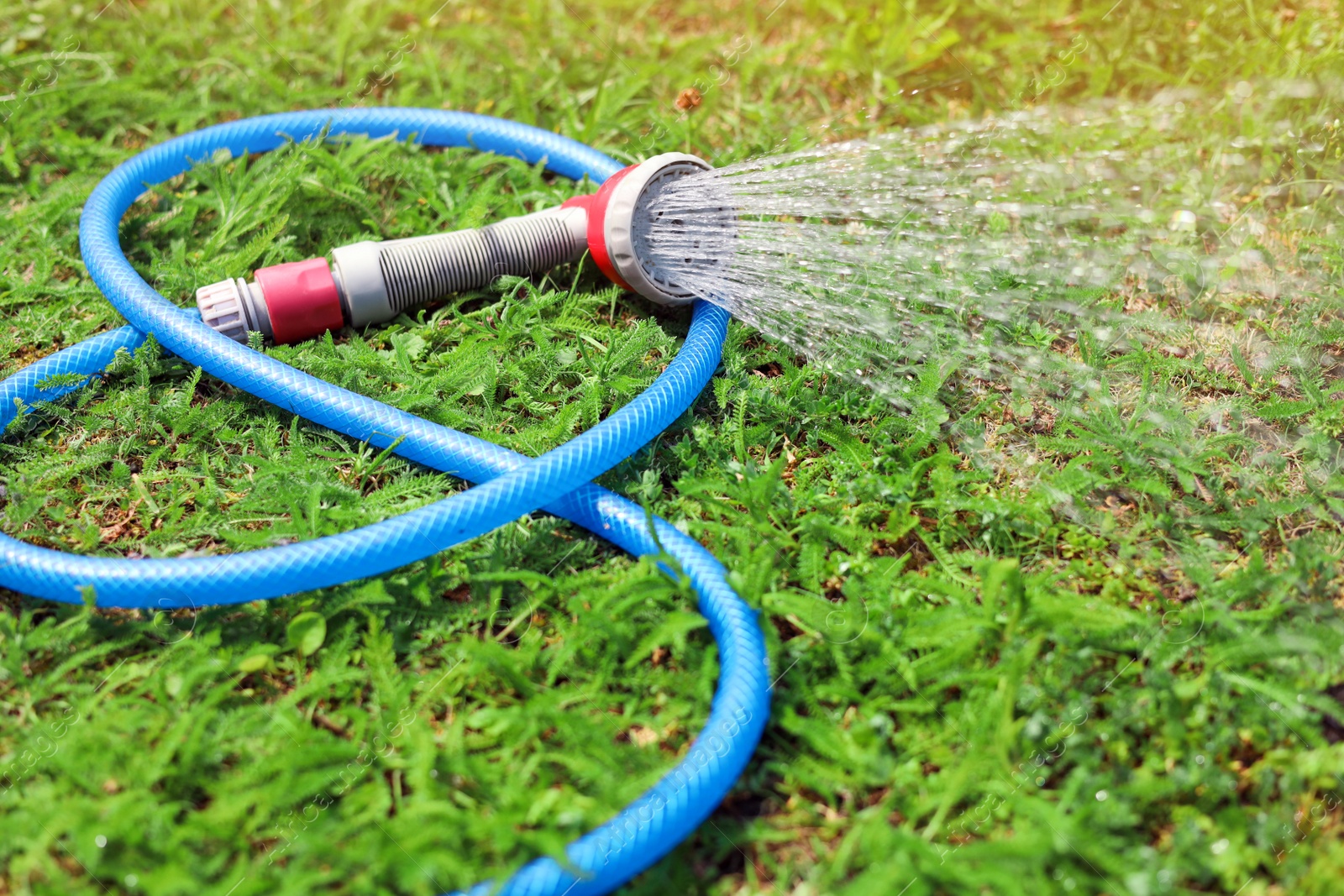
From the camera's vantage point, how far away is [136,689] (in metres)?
2.34

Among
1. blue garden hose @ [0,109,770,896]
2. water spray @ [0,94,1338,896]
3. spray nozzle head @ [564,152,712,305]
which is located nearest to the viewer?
blue garden hose @ [0,109,770,896]

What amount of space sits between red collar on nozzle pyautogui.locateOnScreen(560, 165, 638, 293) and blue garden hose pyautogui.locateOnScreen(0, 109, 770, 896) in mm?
302

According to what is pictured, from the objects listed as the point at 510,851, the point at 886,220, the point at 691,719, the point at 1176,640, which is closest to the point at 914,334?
the point at 886,220

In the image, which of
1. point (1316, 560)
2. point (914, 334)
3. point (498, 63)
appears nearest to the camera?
point (1316, 560)

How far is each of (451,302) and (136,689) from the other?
1.57 metres

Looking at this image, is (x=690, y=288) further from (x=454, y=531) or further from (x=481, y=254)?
(x=454, y=531)

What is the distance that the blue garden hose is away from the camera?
2.05 metres

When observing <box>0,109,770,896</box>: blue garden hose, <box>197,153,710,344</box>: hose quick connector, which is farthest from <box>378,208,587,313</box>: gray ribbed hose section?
<box>0,109,770,896</box>: blue garden hose

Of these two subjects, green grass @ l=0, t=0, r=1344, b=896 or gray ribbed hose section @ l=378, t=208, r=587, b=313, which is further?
gray ribbed hose section @ l=378, t=208, r=587, b=313

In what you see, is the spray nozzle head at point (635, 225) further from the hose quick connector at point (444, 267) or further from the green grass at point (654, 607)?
the green grass at point (654, 607)

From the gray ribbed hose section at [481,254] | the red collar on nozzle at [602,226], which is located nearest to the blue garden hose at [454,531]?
the red collar on nozzle at [602,226]

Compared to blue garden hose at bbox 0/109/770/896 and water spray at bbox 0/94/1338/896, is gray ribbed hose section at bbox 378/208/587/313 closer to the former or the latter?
water spray at bbox 0/94/1338/896

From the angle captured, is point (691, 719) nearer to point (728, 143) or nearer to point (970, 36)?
point (728, 143)

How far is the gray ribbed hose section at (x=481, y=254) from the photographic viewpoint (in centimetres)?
320
